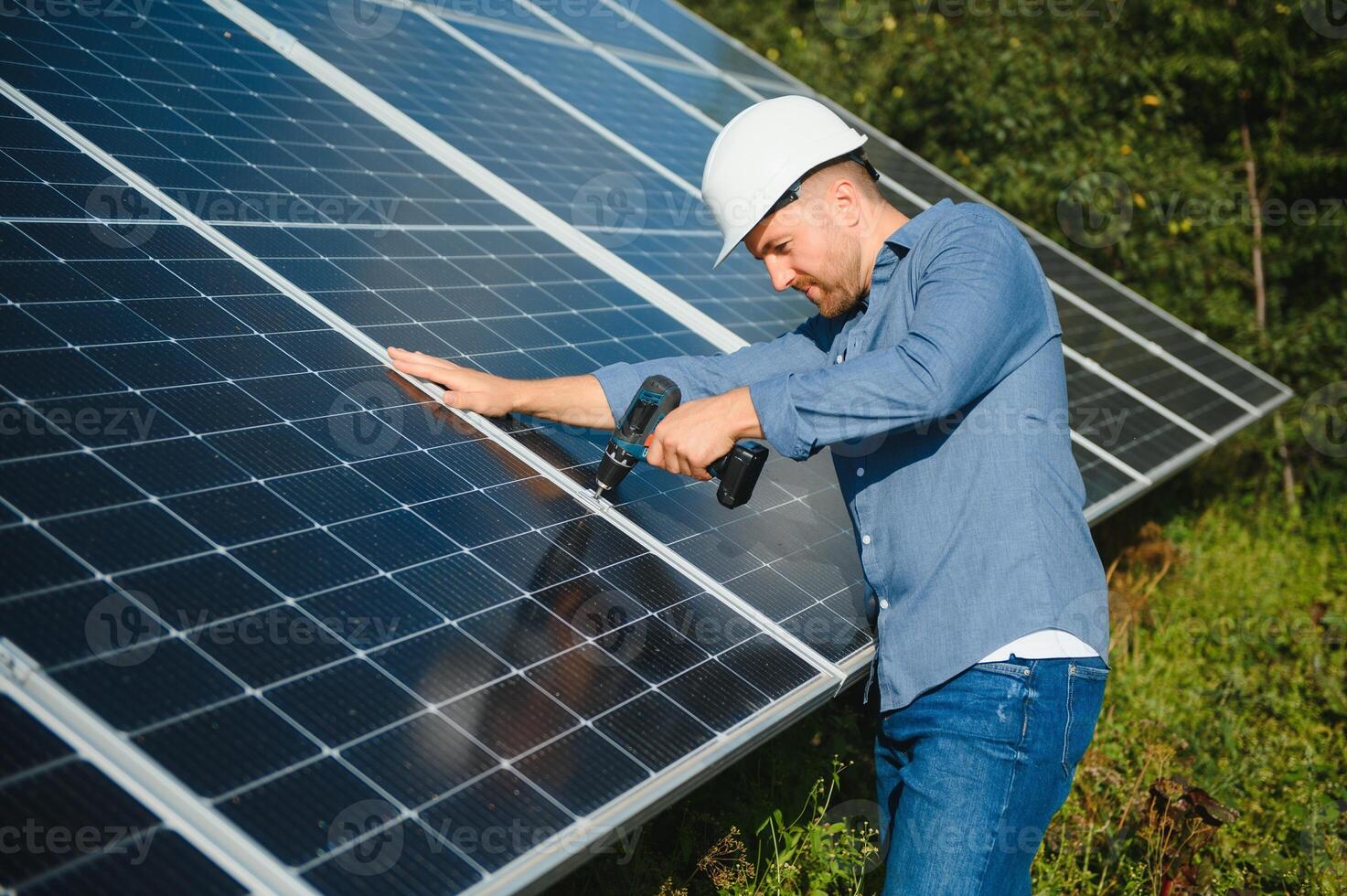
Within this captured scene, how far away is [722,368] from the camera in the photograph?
14.5ft

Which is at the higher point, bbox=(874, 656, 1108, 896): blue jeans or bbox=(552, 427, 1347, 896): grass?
bbox=(874, 656, 1108, 896): blue jeans

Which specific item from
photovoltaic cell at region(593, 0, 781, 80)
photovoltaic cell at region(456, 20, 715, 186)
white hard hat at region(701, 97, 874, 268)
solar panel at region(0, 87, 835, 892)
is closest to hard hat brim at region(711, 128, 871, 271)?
white hard hat at region(701, 97, 874, 268)

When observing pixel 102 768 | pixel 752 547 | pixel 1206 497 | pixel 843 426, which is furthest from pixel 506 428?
pixel 1206 497

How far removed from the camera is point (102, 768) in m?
2.26

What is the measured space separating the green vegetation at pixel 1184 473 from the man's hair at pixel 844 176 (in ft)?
8.30

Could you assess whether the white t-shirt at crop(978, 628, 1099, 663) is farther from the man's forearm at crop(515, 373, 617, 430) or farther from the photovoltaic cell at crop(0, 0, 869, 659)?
the man's forearm at crop(515, 373, 617, 430)

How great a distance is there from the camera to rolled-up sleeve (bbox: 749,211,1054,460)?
3.29 metres

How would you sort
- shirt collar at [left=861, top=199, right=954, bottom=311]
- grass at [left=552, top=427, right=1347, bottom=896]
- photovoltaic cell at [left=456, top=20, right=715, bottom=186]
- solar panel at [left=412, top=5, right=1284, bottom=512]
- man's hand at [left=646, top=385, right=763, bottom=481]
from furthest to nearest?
photovoltaic cell at [left=456, top=20, right=715, bottom=186] < solar panel at [left=412, top=5, right=1284, bottom=512] < grass at [left=552, top=427, right=1347, bottom=896] < shirt collar at [left=861, top=199, right=954, bottom=311] < man's hand at [left=646, top=385, right=763, bottom=481]

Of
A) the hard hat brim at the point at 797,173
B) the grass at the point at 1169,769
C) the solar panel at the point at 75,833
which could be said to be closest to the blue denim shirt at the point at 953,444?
the hard hat brim at the point at 797,173

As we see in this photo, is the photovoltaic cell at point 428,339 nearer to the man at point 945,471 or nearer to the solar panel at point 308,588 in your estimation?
the solar panel at point 308,588

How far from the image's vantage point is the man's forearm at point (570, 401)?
428 cm

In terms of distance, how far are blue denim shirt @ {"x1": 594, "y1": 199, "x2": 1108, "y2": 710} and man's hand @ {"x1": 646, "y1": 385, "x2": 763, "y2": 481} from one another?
0.26ft

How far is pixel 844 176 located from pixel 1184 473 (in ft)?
31.2

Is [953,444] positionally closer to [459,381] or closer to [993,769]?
[993,769]
